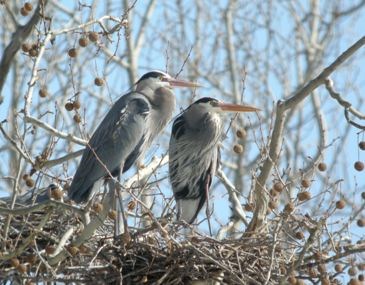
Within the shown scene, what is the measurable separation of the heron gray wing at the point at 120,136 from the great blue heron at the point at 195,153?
411 mm

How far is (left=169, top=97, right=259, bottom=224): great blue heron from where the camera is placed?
24.4 ft

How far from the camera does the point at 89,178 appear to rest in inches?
264

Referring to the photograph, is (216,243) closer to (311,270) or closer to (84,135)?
(311,270)

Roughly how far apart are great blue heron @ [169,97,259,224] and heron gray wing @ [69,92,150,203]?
1.35 feet

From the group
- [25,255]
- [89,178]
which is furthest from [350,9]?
[25,255]

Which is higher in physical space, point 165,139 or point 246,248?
point 165,139

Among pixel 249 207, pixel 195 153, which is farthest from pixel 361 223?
pixel 195 153

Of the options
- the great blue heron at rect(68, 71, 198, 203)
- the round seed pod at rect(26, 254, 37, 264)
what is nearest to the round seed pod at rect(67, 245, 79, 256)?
the round seed pod at rect(26, 254, 37, 264)

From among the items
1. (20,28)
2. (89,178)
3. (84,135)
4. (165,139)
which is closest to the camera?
(84,135)

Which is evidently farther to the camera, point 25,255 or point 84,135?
point 84,135

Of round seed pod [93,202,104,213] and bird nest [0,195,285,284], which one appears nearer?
round seed pod [93,202,104,213]

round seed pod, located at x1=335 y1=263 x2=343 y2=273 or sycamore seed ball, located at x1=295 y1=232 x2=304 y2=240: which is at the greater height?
sycamore seed ball, located at x1=295 y1=232 x2=304 y2=240

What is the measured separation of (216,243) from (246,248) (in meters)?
0.18

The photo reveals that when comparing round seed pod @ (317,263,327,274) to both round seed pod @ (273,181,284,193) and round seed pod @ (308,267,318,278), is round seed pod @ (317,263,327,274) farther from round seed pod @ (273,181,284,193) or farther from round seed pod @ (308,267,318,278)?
round seed pod @ (273,181,284,193)
